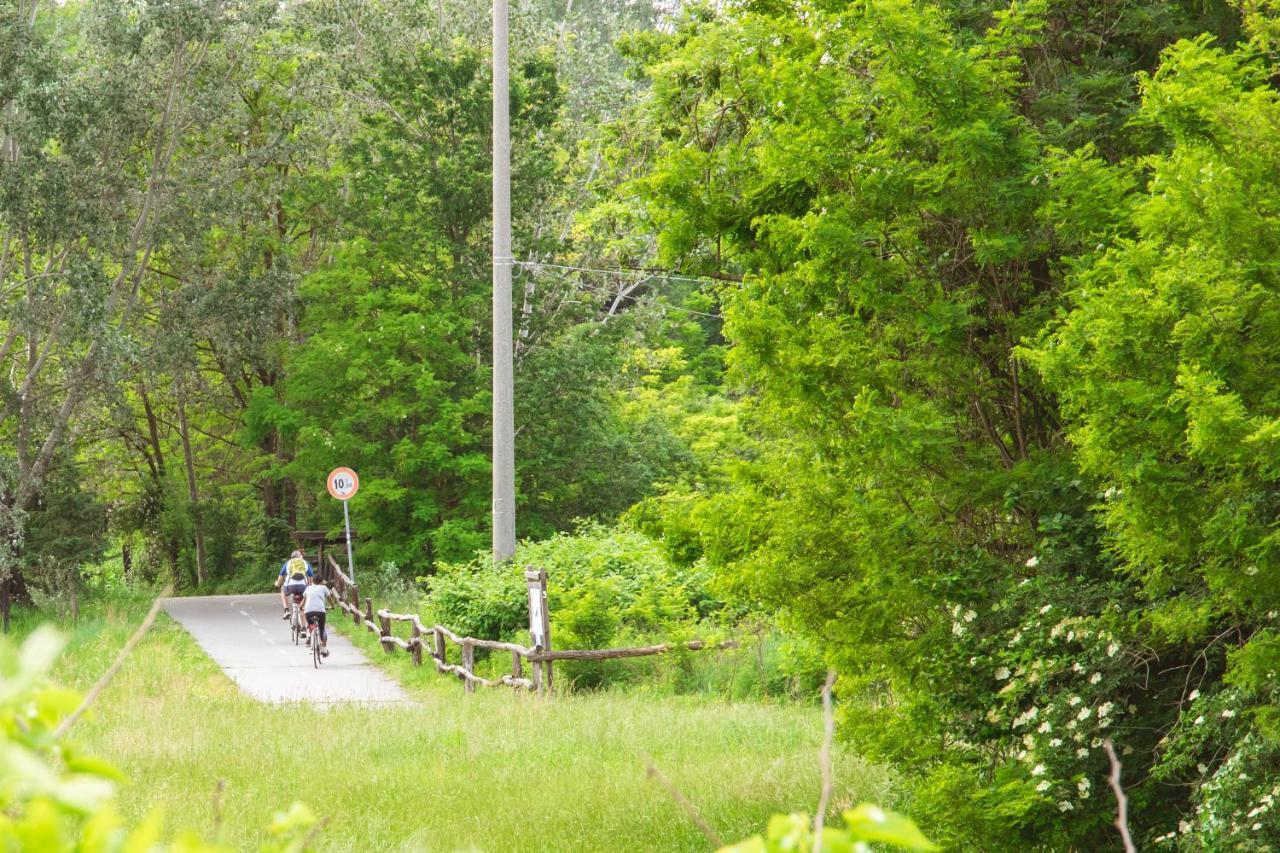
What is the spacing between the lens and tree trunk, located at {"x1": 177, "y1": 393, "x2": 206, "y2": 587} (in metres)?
47.1

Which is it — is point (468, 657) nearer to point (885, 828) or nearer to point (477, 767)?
point (477, 767)

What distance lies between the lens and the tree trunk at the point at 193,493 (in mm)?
47094

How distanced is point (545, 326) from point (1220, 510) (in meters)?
32.2

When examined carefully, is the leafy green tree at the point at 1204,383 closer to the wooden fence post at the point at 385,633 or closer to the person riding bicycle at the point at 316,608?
the person riding bicycle at the point at 316,608

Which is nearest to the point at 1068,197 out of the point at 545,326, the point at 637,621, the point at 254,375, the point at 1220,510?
the point at 1220,510

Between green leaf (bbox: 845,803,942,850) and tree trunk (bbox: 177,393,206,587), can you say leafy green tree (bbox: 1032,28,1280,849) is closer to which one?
green leaf (bbox: 845,803,942,850)

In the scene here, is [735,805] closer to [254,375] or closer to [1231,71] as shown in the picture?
[1231,71]

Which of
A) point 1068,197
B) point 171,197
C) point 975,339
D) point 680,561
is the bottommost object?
point 680,561

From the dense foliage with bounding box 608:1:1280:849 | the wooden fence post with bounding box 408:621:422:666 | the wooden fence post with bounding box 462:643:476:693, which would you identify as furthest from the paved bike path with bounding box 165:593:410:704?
the dense foliage with bounding box 608:1:1280:849

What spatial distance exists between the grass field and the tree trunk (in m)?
29.0

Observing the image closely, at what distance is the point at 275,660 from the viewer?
2469 cm

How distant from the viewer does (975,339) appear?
9117mm

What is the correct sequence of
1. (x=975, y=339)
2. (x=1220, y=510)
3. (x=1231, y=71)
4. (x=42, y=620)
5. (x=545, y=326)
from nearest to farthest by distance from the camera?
(x=1220, y=510), (x=1231, y=71), (x=975, y=339), (x=42, y=620), (x=545, y=326)

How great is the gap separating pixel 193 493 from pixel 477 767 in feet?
126
